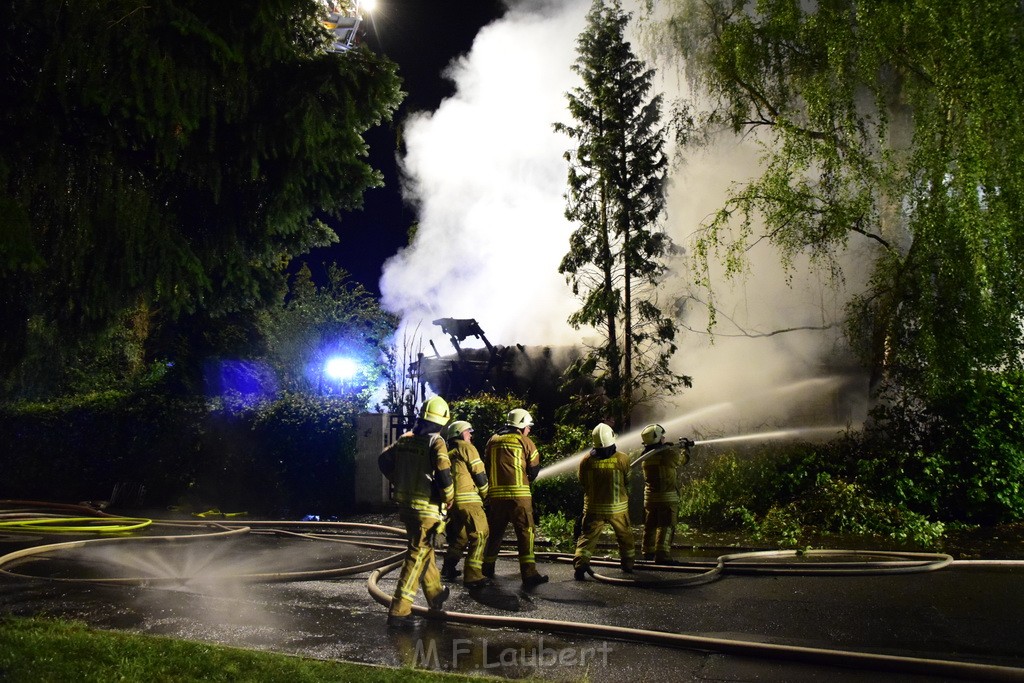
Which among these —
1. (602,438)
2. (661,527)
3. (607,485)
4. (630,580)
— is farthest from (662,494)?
(630,580)

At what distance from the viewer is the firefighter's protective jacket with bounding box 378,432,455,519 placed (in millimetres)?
6652

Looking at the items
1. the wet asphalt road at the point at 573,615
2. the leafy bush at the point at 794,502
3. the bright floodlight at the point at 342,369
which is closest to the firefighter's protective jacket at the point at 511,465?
the wet asphalt road at the point at 573,615

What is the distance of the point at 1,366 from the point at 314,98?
4718 mm

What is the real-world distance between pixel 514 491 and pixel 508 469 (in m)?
0.23

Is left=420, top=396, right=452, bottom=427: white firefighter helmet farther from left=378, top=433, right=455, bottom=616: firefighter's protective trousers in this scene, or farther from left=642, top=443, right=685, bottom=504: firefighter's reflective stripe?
left=642, top=443, right=685, bottom=504: firefighter's reflective stripe

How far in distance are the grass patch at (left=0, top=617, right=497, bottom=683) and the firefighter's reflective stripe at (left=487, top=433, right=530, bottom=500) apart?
327 centimetres

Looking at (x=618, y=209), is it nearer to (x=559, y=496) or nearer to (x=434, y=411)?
(x=559, y=496)

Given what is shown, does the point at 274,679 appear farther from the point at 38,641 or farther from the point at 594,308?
the point at 594,308

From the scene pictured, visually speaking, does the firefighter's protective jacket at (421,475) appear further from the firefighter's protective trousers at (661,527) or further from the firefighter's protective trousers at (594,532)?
the firefighter's protective trousers at (661,527)

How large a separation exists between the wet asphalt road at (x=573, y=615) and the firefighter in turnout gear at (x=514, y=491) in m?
0.31

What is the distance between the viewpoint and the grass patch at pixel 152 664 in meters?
4.75

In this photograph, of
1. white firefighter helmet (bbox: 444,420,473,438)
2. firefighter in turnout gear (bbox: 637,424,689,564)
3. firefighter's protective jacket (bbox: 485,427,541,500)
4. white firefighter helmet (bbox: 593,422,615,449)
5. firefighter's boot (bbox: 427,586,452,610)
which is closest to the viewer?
firefighter's boot (bbox: 427,586,452,610)

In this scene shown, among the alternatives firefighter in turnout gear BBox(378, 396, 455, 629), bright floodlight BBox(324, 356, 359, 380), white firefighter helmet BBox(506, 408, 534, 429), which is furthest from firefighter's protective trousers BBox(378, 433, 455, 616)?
bright floodlight BBox(324, 356, 359, 380)

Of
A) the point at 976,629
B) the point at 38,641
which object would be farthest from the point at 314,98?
the point at 976,629
